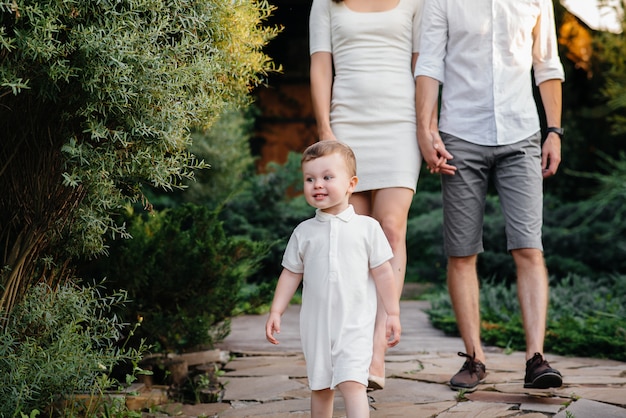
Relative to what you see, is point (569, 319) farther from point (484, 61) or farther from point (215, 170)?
point (215, 170)

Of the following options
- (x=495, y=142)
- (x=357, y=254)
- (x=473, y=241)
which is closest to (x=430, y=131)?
(x=495, y=142)

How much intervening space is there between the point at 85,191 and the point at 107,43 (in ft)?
2.06

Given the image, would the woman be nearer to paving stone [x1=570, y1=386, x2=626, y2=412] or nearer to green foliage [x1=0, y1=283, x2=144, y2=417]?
paving stone [x1=570, y1=386, x2=626, y2=412]

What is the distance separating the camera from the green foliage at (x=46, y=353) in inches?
95.9

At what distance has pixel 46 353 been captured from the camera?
2.53 m

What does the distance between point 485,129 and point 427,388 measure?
3.81 ft

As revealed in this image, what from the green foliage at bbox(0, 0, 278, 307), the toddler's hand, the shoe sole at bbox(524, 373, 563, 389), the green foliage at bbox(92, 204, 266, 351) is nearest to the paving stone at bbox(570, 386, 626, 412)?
the shoe sole at bbox(524, 373, 563, 389)

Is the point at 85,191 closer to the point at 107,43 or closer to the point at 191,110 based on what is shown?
the point at 191,110

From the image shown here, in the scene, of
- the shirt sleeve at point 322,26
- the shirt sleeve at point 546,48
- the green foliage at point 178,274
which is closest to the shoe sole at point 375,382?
the green foliage at point 178,274

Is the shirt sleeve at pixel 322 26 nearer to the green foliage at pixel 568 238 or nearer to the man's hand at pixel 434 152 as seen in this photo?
the man's hand at pixel 434 152

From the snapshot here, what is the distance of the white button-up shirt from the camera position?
11.1 feet

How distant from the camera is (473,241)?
3.48m

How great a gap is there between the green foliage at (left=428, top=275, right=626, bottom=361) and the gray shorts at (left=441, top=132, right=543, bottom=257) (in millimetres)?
1503

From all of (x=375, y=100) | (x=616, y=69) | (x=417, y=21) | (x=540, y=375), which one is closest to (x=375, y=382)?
(x=540, y=375)
